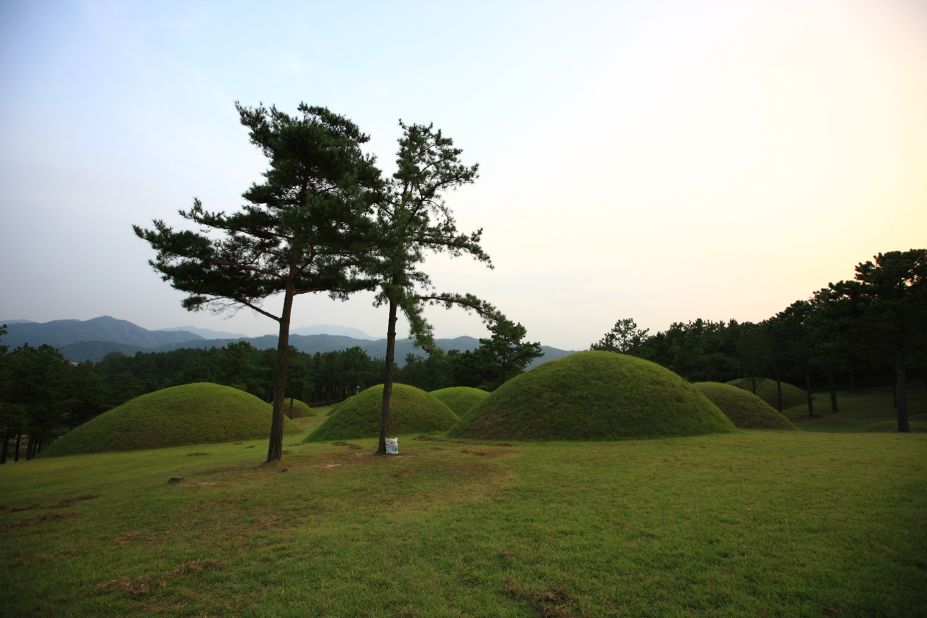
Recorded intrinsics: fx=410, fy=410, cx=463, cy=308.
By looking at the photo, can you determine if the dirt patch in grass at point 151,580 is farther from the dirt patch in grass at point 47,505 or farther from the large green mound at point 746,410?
the large green mound at point 746,410

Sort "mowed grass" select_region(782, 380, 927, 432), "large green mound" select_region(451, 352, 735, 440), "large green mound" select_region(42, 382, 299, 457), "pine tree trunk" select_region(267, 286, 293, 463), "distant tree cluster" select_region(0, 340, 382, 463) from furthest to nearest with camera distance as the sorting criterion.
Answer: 1. "distant tree cluster" select_region(0, 340, 382, 463)
2. "mowed grass" select_region(782, 380, 927, 432)
3. "large green mound" select_region(42, 382, 299, 457)
4. "large green mound" select_region(451, 352, 735, 440)
5. "pine tree trunk" select_region(267, 286, 293, 463)

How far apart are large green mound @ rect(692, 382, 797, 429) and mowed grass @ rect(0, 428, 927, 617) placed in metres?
17.6

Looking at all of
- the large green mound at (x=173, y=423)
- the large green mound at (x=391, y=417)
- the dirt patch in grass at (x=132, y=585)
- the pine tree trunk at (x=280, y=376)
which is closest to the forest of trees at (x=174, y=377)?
the large green mound at (x=391, y=417)

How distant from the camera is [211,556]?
26.0 feet

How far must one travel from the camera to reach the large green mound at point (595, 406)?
25453 millimetres

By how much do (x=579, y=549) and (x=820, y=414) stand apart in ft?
201

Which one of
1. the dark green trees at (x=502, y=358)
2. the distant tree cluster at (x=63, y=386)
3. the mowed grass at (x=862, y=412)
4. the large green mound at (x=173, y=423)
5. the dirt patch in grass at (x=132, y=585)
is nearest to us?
the dirt patch in grass at (x=132, y=585)

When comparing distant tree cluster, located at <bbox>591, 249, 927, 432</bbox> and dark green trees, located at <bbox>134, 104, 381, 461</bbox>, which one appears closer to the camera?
dark green trees, located at <bbox>134, 104, 381, 461</bbox>

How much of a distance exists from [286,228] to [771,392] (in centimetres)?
7314

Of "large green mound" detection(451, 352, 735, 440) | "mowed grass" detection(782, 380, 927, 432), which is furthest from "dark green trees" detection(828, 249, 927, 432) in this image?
"large green mound" detection(451, 352, 735, 440)

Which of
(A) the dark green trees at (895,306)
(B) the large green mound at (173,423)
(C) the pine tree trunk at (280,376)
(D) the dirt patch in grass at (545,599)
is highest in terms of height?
(A) the dark green trees at (895,306)

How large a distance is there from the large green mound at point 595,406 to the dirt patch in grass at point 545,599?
19.8 metres

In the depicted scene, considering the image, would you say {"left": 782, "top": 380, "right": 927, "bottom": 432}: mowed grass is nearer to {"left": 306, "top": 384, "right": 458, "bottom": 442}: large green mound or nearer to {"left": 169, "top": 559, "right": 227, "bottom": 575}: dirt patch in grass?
{"left": 306, "top": 384, "right": 458, "bottom": 442}: large green mound

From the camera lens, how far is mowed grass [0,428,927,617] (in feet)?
19.3
